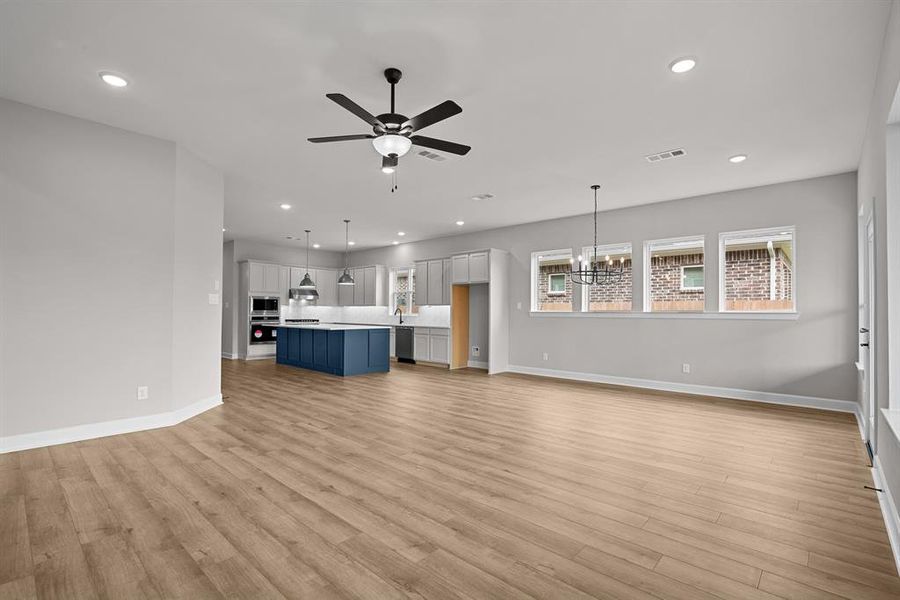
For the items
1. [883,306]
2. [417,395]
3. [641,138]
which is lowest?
[417,395]

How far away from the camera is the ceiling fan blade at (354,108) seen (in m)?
2.64

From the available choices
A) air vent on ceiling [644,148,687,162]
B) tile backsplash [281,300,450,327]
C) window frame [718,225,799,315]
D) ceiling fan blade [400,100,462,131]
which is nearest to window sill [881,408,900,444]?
ceiling fan blade [400,100,462,131]

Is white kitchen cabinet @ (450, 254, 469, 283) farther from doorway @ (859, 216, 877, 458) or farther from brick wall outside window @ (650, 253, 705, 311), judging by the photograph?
doorway @ (859, 216, 877, 458)

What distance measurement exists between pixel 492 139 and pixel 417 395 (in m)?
3.63

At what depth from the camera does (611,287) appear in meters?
7.40

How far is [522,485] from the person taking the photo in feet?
9.89

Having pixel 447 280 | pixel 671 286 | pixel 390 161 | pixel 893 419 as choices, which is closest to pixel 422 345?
pixel 447 280

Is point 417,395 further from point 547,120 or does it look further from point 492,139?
point 547,120

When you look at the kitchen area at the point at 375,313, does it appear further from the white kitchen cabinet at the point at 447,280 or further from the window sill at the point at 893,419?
the window sill at the point at 893,419

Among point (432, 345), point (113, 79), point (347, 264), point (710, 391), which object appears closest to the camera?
point (113, 79)

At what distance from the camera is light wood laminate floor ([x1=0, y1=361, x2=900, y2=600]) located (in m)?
1.95

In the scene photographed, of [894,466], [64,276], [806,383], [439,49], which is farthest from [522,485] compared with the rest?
[806,383]

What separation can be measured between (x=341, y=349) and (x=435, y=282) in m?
2.93

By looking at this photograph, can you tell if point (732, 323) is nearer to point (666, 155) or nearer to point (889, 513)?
point (666, 155)
